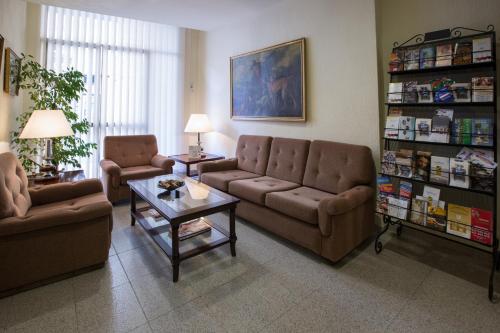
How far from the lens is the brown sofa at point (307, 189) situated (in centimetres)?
223

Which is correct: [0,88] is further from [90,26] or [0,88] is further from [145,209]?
[90,26]

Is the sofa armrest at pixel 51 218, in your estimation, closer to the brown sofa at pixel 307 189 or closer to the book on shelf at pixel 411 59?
the brown sofa at pixel 307 189

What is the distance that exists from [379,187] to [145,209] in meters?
2.39

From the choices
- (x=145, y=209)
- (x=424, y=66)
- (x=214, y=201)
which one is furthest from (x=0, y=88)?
(x=424, y=66)

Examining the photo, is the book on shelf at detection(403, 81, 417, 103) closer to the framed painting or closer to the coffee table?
the framed painting

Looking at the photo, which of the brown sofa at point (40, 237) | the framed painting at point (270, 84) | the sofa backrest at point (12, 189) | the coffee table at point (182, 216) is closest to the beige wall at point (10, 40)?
the sofa backrest at point (12, 189)

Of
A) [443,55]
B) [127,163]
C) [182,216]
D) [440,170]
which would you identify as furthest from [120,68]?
[440,170]

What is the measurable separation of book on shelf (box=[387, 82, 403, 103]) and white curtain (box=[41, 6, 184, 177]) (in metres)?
3.80

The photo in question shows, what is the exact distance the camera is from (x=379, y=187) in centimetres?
252

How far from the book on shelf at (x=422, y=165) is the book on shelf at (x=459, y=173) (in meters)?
0.19

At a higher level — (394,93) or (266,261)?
(394,93)

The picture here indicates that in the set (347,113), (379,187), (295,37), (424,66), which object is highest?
(295,37)

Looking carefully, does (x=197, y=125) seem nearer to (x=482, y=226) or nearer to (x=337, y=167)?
(x=337, y=167)

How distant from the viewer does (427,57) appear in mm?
2285
